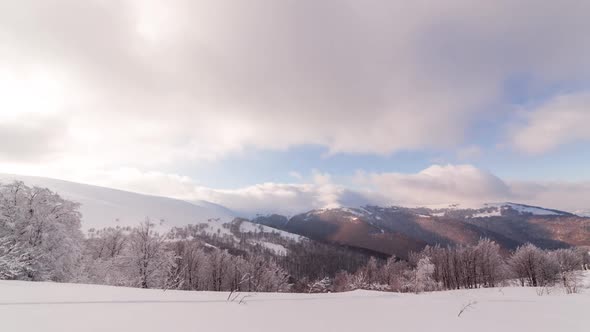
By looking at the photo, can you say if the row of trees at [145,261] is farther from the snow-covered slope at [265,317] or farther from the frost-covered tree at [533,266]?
the snow-covered slope at [265,317]

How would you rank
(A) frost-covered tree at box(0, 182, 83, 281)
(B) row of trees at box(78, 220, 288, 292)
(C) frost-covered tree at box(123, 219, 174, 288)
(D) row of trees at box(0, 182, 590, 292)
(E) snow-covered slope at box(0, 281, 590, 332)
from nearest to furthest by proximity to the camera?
(E) snow-covered slope at box(0, 281, 590, 332) < (A) frost-covered tree at box(0, 182, 83, 281) < (D) row of trees at box(0, 182, 590, 292) < (B) row of trees at box(78, 220, 288, 292) < (C) frost-covered tree at box(123, 219, 174, 288)

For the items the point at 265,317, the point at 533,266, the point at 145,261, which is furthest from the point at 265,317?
the point at 533,266

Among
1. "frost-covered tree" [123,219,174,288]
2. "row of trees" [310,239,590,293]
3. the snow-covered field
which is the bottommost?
"row of trees" [310,239,590,293]

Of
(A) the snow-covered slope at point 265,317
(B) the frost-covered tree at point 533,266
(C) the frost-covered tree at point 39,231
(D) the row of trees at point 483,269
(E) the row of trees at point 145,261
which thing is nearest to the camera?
(A) the snow-covered slope at point 265,317

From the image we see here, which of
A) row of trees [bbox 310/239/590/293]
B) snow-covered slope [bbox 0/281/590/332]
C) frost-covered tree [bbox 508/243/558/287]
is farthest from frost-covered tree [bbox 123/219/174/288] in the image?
frost-covered tree [bbox 508/243/558/287]

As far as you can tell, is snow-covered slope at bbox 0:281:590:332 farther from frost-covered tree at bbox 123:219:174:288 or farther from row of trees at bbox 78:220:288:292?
frost-covered tree at bbox 123:219:174:288

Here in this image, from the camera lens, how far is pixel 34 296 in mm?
4156

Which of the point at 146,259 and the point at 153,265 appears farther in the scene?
the point at 153,265

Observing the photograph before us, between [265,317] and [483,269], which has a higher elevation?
[265,317]

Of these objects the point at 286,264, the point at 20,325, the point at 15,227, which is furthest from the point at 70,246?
the point at 286,264

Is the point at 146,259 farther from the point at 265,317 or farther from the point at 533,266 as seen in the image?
the point at 533,266

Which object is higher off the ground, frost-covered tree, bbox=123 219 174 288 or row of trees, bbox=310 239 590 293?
frost-covered tree, bbox=123 219 174 288

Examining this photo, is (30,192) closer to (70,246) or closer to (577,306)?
(70,246)


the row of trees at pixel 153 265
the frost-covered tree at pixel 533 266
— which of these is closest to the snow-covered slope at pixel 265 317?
the row of trees at pixel 153 265
